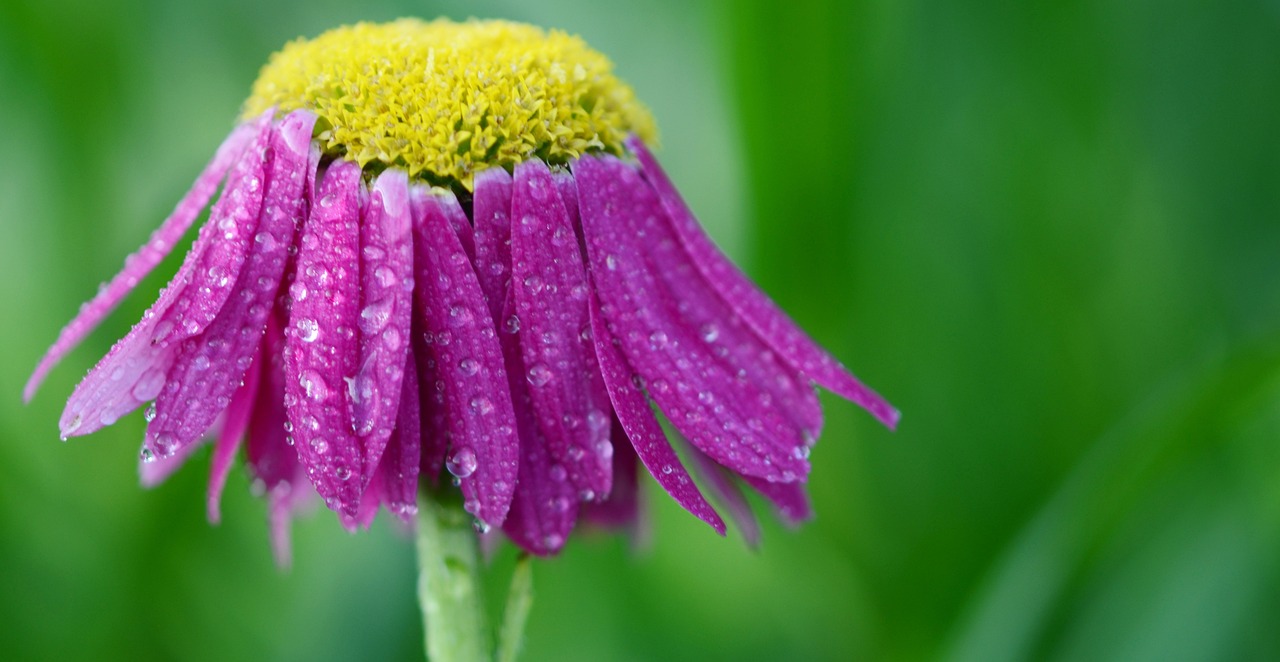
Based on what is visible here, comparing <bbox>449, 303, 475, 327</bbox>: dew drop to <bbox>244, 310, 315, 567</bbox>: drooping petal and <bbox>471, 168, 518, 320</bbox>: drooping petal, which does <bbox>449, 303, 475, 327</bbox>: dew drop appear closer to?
<bbox>471, 168, 518, 320</bbox>: drooping petal

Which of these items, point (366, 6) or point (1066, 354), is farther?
point (366, 6)

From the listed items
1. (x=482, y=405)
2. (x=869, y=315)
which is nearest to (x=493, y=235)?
(x=482, y=405)

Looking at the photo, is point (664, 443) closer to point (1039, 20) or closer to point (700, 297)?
point (700, 297)

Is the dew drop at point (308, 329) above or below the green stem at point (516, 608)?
above

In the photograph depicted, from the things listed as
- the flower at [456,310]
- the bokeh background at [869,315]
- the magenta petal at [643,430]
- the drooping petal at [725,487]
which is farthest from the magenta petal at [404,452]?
the bokeh background at [869,315]

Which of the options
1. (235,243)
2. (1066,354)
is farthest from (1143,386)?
(235,243)

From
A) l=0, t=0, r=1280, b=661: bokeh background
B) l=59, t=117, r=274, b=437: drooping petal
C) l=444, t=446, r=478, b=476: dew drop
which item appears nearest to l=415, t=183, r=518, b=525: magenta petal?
l=444, t=446, r=478, b=476: dew drop

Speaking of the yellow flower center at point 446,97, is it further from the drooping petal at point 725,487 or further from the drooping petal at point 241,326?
the drooping petal at point 725,487
